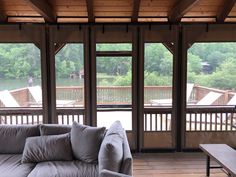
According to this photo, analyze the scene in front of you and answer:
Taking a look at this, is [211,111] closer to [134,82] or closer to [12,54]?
[134,82]

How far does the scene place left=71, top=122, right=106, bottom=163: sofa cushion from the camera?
137 inches

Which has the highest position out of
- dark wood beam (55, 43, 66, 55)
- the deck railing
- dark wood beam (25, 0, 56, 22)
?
dark wood beam (25, 0, 56, 22)

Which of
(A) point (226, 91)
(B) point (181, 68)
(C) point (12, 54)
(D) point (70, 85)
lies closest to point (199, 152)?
(A) point (226, 91)

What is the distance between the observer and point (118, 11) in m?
5.13

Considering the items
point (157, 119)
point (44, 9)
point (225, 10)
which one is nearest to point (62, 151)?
point (44, 9)

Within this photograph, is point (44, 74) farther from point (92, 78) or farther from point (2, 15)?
point (2, 15)

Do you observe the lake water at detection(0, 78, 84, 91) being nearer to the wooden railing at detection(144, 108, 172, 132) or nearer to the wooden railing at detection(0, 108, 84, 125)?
the wooden railing at detection(0, 108, 84, 125)

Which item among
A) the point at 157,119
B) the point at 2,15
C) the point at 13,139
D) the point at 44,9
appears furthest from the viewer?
the point at 157,119

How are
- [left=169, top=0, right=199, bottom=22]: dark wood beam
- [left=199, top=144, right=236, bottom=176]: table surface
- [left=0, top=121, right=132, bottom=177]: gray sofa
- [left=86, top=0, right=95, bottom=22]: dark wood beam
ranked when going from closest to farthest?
[left=0, top=121, right=132, bottom=177]: gray sofa
[left=199, top=144, right=236, bottom=176]: table surface
[left=169, top=0, right=199, bottom=22]: dark wood beam
[left=86, top=0, right=95, bottom=22]: dark wood beam

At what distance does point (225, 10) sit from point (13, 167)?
13.8 ft

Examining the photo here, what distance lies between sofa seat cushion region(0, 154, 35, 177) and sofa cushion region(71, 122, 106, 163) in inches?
22.4

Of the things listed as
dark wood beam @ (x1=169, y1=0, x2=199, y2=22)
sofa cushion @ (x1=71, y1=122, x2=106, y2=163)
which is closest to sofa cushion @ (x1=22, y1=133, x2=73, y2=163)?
sofa cushion @ (x1=71, y1=122, x2=106, y2=163)

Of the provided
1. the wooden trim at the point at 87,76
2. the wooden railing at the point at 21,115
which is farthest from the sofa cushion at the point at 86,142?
the wooden railing at the point at 21,115

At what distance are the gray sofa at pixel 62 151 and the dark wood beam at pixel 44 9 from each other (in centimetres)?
174
